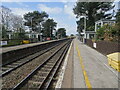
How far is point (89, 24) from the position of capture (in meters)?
56.6

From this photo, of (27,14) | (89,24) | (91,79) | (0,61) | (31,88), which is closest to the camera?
(31,88)

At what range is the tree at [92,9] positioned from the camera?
1960 inches

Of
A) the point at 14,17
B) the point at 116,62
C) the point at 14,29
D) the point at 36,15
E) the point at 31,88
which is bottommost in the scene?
the point at 31,88

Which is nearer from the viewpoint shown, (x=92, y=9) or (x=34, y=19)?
(x=92, y=9)

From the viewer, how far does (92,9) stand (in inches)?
2032

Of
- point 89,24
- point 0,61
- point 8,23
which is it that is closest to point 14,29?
point 8,23

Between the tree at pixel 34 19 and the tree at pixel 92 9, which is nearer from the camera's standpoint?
the tree at pixel 92 9

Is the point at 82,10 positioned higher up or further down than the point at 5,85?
higher up

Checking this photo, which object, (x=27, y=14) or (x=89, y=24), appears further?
(x=27, y=14)

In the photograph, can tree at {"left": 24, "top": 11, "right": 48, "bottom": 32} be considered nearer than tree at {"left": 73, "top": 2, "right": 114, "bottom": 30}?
No

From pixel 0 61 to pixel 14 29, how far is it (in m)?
44.2

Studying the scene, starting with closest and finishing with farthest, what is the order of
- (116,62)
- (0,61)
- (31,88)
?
(31,88), (116,62), (0,61)

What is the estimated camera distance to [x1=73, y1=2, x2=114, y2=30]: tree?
49.8 meters

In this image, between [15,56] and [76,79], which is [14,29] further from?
[76,79]
